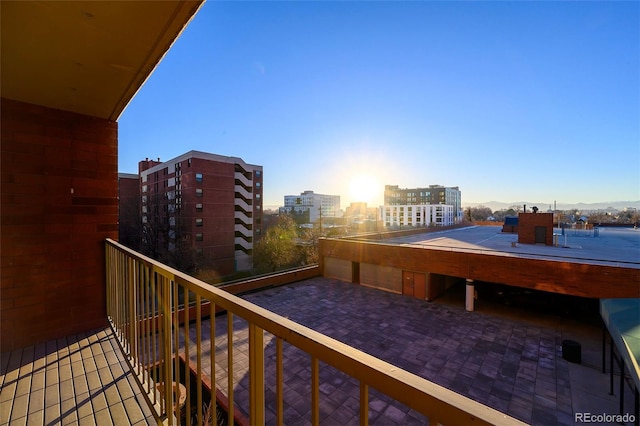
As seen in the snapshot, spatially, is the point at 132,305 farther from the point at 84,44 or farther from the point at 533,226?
the point at 533,226

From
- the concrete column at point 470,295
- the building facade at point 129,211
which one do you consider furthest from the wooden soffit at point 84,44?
the building facade at point 129,211

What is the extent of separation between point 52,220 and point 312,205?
237 feet

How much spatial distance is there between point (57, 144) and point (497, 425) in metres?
4.67

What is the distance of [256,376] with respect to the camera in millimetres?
1107

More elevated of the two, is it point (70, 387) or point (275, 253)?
point (70, 387)

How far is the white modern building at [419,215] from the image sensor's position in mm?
63062

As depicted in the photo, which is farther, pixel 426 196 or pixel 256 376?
pixel 426 196

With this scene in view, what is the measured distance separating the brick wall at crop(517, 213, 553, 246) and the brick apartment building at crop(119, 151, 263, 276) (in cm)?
2214

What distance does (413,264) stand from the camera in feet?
42.7

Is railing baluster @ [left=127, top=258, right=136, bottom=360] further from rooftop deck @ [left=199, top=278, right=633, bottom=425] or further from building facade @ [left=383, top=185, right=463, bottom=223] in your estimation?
building facade @ [left=383, top=185, right=463, bottom=223]

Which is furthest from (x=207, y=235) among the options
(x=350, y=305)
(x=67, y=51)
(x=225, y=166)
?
(x=67, y=51)

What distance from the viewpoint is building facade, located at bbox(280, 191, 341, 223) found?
70.1 metres

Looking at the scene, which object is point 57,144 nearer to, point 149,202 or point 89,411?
point 89,411

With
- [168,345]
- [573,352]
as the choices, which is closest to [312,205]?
[573,352]
